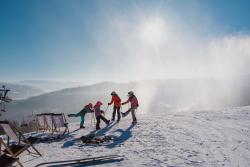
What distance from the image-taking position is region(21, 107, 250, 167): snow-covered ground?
26.8 feet

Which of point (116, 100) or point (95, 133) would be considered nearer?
point (95, 133)

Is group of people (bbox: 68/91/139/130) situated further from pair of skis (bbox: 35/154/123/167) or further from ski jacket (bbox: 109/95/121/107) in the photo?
pair of skis (bbox: 35/154/123/167)

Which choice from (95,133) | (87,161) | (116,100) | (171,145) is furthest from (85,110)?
(87,161)

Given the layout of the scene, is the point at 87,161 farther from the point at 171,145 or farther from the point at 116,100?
the point at 116,100

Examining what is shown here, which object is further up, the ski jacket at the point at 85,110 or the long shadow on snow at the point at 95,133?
the ski jacket at the point at 85,110

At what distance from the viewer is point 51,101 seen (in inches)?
7726

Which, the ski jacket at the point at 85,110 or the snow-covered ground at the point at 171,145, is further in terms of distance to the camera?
the ski jacket at the point at 85,110

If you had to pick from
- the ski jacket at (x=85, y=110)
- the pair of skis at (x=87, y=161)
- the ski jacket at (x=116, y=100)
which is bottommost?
the pair of skis at (x=87, y=161)

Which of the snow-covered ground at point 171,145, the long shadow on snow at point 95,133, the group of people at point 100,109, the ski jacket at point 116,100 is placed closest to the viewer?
the snow-covered ground at point 171,145

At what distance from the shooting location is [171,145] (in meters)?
10.1

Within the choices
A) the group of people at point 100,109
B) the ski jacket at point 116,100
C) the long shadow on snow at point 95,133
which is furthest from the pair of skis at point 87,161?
the ski jacket at point 116,100

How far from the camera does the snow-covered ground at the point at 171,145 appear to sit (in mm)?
8164

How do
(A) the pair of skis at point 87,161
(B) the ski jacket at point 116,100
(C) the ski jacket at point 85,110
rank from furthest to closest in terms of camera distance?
(B) the ski jacket at point 116,100
(C) the ski jacket at point 85,110
(A) the pair of skis at point 87,161

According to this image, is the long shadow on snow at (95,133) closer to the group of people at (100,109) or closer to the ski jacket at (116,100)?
the group of people at (100,109)
